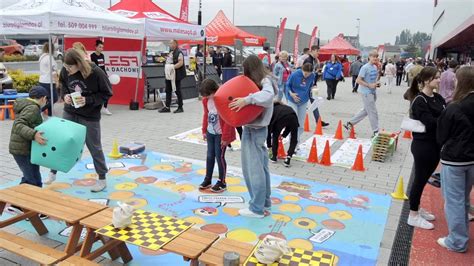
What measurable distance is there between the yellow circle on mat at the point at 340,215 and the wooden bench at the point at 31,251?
2.96 meters

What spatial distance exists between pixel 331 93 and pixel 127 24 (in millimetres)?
8947

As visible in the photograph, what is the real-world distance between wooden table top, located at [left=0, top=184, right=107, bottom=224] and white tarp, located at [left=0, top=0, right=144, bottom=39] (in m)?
6.07

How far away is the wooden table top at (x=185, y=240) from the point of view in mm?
2707

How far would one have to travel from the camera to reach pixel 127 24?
34.2 feet

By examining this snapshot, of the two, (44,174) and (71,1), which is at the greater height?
(71,1)

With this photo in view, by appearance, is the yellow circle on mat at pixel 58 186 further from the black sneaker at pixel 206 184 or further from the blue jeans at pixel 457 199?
the blue jeans at pixel 457 199

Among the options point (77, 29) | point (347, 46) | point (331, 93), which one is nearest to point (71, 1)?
point (77, 29)

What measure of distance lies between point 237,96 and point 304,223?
63.3 inches

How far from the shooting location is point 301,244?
4.05 m

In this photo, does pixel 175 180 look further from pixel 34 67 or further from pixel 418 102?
pixel 34 67

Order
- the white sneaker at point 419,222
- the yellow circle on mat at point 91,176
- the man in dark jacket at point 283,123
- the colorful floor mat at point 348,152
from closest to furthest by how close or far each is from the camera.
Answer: the white sneaker at point 419,222, the yellow circle on mat at point 91,176, the man in dark jacket at point 283,123, the colorful floor mat at point 348,152

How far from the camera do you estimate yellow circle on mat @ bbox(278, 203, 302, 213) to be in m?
4.92

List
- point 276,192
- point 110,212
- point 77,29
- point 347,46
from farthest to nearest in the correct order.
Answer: point 347,46, point 77,29, point 276,192, point 110,212

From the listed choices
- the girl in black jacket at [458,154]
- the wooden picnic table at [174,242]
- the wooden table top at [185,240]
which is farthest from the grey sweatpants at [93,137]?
the girl in black jacket at [458,154]
